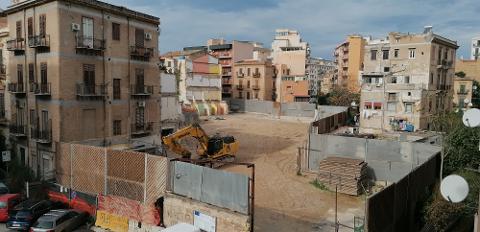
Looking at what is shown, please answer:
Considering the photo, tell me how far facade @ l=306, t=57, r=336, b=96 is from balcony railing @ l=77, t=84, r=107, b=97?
3606 inches

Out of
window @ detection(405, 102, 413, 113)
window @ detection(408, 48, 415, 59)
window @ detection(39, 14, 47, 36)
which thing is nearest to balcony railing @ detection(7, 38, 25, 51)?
window @ detection(39, 14, 47, 36)

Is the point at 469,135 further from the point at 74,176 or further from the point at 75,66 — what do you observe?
the point at 75,66

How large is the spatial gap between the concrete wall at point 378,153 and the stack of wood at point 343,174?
1190mm

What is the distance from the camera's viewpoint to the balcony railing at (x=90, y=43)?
25484 mm

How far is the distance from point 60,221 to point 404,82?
43.0 meters

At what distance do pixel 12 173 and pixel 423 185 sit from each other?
25665 mm

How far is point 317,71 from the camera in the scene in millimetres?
143750

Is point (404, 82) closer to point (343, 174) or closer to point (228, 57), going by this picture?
point (343, 174)

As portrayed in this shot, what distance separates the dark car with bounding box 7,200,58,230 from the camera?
18875 mm

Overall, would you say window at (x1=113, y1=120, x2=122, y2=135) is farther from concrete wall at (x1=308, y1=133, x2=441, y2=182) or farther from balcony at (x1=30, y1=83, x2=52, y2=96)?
concrete wall at (x1=308, y1=133, x2=441, y2=182)

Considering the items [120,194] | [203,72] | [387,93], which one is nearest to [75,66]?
[120,194]

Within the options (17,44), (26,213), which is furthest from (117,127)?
(26,213)

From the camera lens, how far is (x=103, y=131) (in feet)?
90.2

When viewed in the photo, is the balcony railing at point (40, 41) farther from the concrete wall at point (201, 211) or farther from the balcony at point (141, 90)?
the concrete wall at point (201, 211)
